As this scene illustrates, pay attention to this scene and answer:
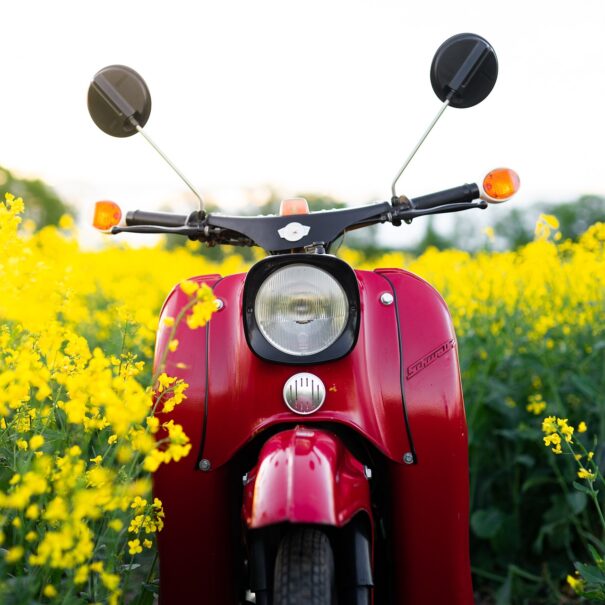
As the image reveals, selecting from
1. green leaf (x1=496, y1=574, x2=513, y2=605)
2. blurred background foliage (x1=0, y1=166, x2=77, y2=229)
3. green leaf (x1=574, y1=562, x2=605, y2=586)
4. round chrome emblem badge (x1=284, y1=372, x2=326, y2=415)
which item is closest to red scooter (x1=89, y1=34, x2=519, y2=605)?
round chrome emblem badge (x1=284, y1=372, x2=326, y2=415)

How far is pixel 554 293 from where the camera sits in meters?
3.65

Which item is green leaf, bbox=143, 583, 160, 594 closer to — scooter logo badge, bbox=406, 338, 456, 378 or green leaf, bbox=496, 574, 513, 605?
scooter logo badge, bbox=406, 338, 456, 378

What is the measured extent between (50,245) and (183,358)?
362cm

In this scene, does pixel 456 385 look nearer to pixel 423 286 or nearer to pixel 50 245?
pixel 423 286

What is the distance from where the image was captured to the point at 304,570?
1.46 m

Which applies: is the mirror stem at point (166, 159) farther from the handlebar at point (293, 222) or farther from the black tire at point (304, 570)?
the black tire at point (304, 570)

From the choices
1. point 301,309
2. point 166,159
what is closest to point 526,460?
point 301,309

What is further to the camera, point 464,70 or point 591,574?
point 591,574

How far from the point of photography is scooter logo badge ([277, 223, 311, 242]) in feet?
5.95

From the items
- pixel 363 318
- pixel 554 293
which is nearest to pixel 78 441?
pixel 363 318

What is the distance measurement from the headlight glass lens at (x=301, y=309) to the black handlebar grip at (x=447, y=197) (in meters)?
0.41

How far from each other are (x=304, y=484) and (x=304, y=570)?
17 cm

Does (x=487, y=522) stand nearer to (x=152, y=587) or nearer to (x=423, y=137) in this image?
(x=152, y=587)

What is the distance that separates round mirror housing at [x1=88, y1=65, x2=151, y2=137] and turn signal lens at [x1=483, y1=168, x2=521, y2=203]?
932 millimetres
